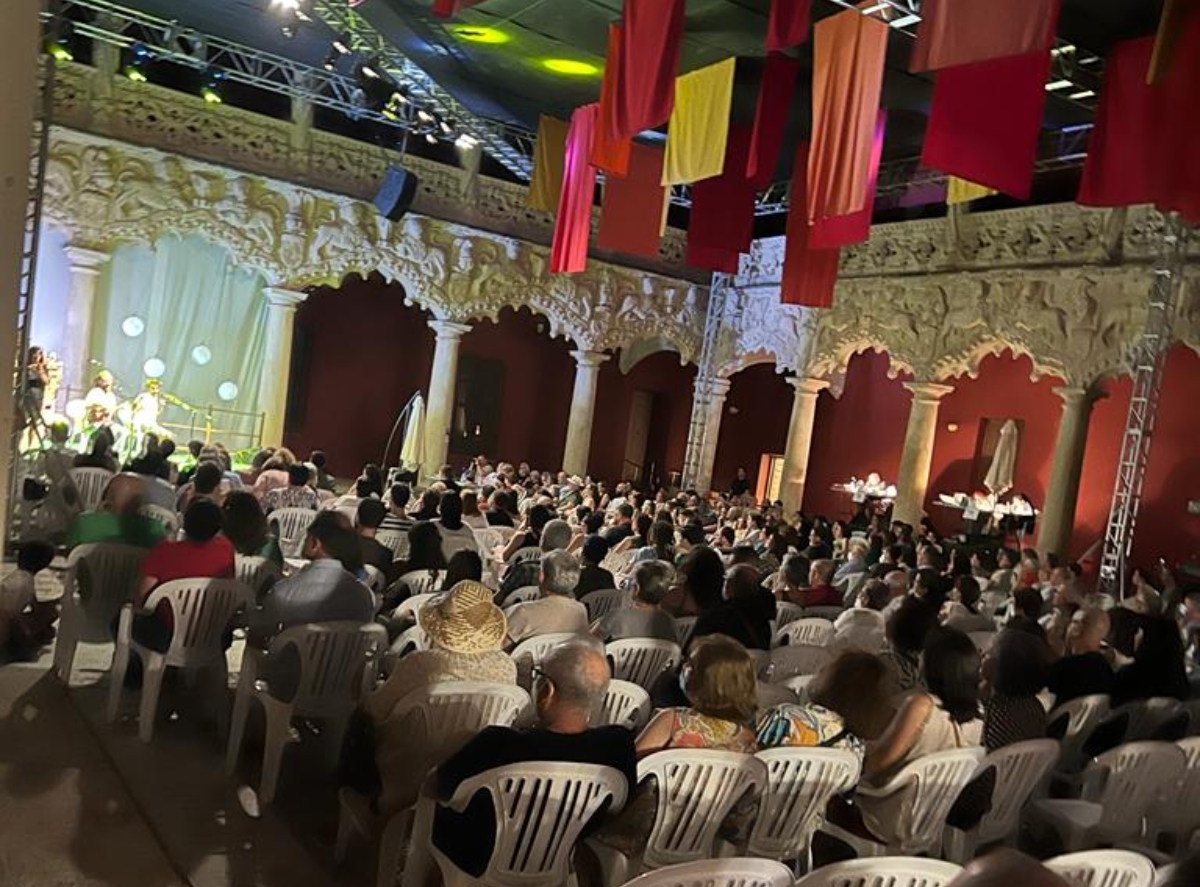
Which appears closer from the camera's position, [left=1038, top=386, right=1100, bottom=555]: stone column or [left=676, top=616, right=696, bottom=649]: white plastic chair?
[left=676, top=616, right=696, bottom=649]: white plastic chair

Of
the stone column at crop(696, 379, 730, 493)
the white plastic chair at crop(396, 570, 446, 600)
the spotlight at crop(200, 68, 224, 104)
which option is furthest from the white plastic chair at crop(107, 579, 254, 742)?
the stone column at crop(696, 379, 730, 493)

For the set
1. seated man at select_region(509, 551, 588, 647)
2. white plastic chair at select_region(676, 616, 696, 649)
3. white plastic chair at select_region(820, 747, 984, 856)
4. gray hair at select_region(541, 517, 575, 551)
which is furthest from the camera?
gray hair at select_region(541, 517, 575, 551)

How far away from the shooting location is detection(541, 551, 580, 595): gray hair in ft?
14.9

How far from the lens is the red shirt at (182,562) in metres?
4.27

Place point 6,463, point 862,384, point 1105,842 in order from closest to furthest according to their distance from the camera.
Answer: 1. point 6,463
2. point 1105,842
3. point 862,384

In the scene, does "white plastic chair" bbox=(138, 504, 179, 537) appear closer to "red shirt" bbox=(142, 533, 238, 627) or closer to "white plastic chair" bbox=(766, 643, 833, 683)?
"red shirt" bbox=(142, 533, 238, 627)

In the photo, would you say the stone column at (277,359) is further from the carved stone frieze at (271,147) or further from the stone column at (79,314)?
the stone column at (79,314)

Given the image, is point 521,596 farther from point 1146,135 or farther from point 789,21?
point 1146,135

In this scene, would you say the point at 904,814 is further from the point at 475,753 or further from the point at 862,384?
the point at 862,384

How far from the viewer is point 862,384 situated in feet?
58.7

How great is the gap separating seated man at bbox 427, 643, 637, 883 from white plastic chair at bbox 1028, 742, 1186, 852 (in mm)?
2189

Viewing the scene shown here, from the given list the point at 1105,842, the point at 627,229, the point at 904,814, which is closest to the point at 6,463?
the point at 904,814

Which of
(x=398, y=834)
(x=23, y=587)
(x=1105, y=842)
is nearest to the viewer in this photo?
(x=398, y=834)

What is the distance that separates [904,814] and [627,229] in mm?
8946
